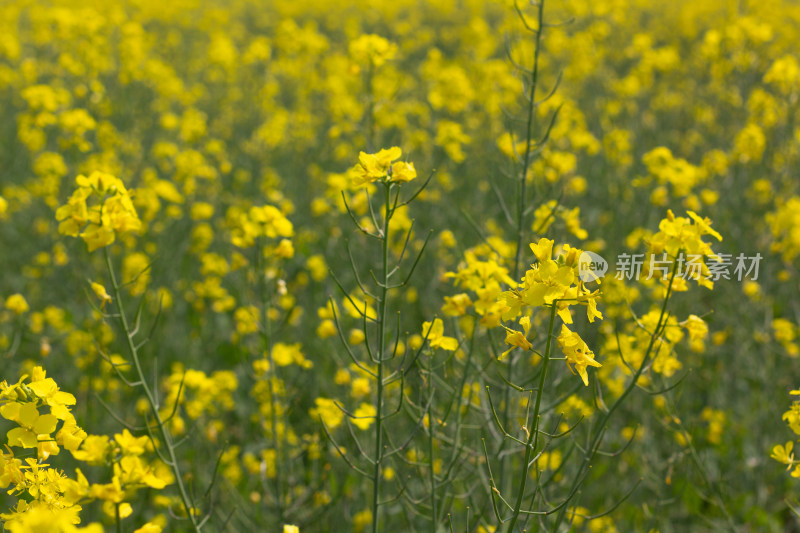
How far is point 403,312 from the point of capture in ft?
13.2

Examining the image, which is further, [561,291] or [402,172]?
[402,172]

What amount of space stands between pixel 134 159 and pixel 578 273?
6.33m

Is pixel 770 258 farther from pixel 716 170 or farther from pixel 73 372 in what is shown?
pixel 73 372

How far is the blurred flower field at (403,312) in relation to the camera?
177cm

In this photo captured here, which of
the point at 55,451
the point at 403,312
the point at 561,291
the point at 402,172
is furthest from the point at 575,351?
the point at 403,312

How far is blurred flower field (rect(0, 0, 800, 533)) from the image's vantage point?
1771 millimetres

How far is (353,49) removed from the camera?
3531mm

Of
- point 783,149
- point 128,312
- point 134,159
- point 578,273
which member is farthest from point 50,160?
point 783,149

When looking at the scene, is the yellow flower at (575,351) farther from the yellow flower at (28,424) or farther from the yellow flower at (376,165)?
the yellow flower at (28,424)

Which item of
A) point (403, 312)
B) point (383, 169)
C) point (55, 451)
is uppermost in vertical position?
point (383, 169)

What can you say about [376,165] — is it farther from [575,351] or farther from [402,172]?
[575,351]

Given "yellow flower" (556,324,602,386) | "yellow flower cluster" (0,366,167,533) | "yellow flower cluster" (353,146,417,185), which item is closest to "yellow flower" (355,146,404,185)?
"yellow flower cluster" (353,146,417,185)

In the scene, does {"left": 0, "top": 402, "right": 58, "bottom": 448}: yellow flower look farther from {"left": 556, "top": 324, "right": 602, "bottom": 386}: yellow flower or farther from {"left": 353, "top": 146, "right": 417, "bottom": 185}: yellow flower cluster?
{"left": 556, "top": 324, "right": 602, "bottom": 386}: yellow flower

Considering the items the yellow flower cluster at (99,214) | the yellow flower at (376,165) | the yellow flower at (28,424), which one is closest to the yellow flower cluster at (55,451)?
the yellow flower at (28,424)
